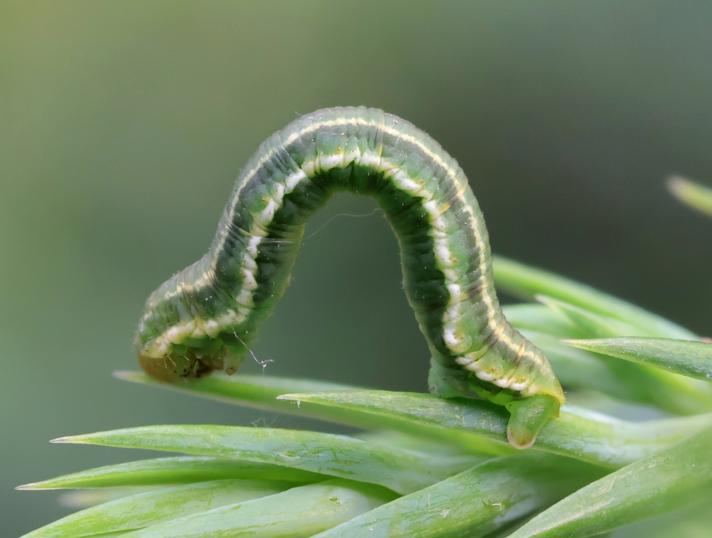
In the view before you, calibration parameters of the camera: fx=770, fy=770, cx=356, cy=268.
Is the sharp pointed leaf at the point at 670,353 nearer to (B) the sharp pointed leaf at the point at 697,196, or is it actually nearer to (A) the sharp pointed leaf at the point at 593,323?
(A) the sharp pointed leaf at the point at 593,323

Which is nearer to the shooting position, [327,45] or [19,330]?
[19,330]

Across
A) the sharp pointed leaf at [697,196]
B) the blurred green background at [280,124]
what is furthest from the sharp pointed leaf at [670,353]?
the blurred green background at [280,124]

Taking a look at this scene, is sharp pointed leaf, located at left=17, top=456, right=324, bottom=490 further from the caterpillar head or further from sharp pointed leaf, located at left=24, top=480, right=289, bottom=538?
the caterpillar head

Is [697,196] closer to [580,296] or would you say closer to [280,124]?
[580,296]

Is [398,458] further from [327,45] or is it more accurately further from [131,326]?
[327,45]

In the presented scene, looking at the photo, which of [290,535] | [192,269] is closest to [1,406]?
[192,269]

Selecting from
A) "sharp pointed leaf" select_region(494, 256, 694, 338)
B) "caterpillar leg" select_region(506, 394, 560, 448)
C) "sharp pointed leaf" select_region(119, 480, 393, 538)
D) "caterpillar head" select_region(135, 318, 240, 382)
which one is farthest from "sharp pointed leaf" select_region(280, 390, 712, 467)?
"caterpillar head" select_region(135, 318, 240, 382)
